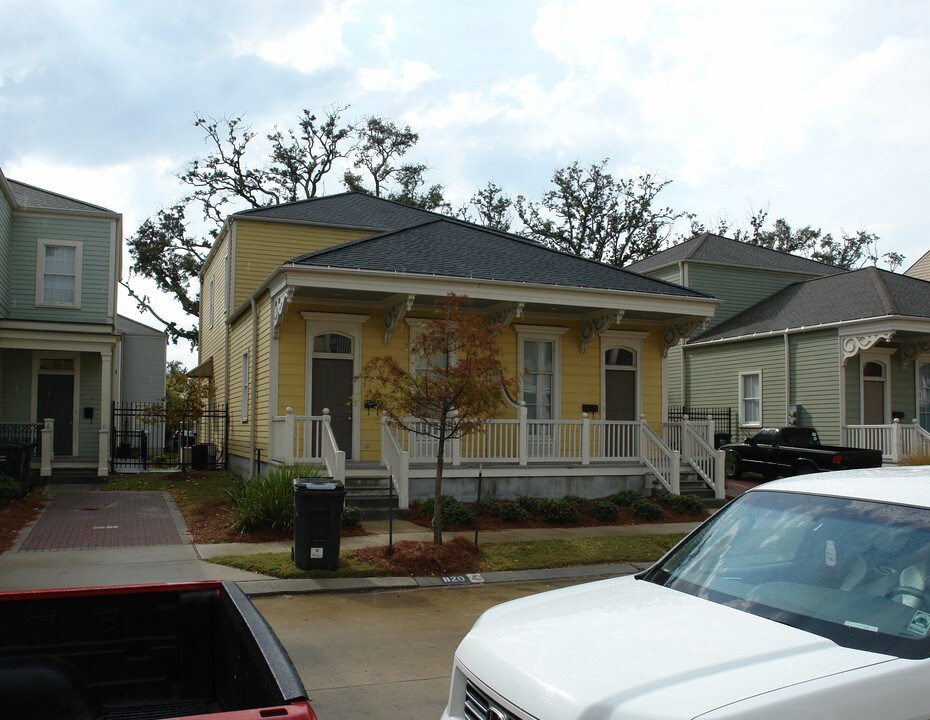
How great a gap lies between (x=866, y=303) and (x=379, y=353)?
14.0 meters

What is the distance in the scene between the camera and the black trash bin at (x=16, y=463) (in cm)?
1627

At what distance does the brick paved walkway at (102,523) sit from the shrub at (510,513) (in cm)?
528

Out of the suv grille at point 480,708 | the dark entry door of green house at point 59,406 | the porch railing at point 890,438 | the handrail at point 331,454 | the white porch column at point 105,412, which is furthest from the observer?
the dark entry door of green house at point 59,406

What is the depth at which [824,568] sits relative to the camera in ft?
11.8

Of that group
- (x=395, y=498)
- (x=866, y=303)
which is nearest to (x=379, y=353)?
(x=395, y=498)

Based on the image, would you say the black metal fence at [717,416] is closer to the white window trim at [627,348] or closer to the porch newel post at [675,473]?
the white window trim at [627,348]

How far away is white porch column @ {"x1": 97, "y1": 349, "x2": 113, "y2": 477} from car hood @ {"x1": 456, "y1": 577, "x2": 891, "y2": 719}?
1802cm

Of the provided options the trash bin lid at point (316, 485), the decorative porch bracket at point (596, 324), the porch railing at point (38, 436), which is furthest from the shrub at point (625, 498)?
the porch railing at point (38, 436)

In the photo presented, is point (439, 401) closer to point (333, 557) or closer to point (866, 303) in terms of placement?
point (333, 557)

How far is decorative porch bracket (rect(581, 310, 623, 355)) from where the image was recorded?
56.6 feet

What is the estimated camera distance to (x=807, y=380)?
23156mm

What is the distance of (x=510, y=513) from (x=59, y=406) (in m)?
13.3

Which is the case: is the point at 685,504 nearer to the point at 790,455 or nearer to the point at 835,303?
the point at 790,455

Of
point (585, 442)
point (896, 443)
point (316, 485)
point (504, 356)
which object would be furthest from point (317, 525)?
point (896, 443)
